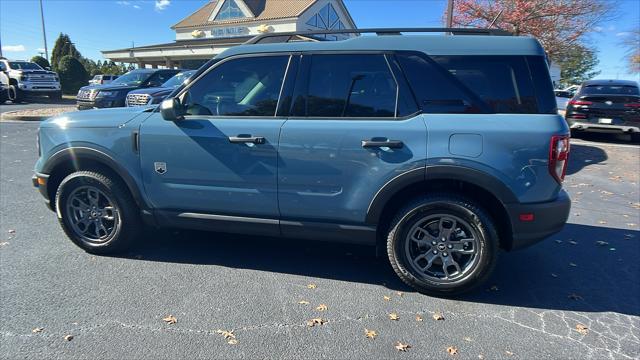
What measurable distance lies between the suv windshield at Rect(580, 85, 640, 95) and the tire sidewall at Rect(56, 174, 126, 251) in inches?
453

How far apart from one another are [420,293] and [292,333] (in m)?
1.16

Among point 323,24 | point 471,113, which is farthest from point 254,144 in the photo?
point 323,24

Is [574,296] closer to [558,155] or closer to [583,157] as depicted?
[558,155]

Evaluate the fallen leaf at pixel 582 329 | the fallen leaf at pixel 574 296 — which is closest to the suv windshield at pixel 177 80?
the fallen leaf at pixel 574 296

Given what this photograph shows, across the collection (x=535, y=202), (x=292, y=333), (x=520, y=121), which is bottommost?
(x=292, y=333)

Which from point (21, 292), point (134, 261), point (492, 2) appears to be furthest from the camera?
point (492, 2)

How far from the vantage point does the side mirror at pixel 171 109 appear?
3.43m

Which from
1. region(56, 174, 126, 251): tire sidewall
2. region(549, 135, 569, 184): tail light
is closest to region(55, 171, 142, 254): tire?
region(56, 174, 126, 251): tire sidewall

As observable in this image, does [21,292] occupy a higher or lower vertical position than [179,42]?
lower

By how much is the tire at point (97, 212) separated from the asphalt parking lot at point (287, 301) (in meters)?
0.15

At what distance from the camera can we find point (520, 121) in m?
3.05

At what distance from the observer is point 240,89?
3605 mm

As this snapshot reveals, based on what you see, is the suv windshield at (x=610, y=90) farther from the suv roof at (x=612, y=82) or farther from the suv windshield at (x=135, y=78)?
the suv windshield at (x=135, y=78)

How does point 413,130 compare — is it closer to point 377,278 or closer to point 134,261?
point 377,278
